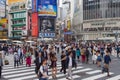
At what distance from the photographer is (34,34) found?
4188 inches

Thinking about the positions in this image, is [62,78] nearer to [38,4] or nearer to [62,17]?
[38,4]

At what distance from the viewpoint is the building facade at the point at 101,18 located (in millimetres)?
83625

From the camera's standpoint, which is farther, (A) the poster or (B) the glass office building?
(A) the poster

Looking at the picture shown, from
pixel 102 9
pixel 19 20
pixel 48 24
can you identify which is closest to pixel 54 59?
pixel 102 9

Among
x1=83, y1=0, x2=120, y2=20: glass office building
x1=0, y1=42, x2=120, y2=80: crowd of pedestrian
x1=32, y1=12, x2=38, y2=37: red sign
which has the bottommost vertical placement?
x1=0, y1=42, x2=120, y2=80: crowd of pedestrian

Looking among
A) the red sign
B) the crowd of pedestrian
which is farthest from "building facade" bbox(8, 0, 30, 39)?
the crowd of pedestrian

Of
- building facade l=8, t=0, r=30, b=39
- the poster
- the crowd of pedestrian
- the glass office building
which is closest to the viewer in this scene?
the crowd of pedestrian

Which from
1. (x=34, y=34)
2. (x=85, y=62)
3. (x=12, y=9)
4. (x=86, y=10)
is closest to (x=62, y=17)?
(x=12, y=9)

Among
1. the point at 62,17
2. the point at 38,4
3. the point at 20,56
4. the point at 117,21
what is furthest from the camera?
the point at 62,17

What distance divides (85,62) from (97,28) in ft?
201

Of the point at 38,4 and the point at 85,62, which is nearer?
the point at 85,62

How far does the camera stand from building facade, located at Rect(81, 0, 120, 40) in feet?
274

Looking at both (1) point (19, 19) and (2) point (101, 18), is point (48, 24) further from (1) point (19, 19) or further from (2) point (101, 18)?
(1) point (19, 19)

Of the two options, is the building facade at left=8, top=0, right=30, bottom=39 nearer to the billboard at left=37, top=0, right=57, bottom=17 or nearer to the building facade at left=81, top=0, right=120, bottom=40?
the billboard at left=37, top=0, right=57, bottom=17
